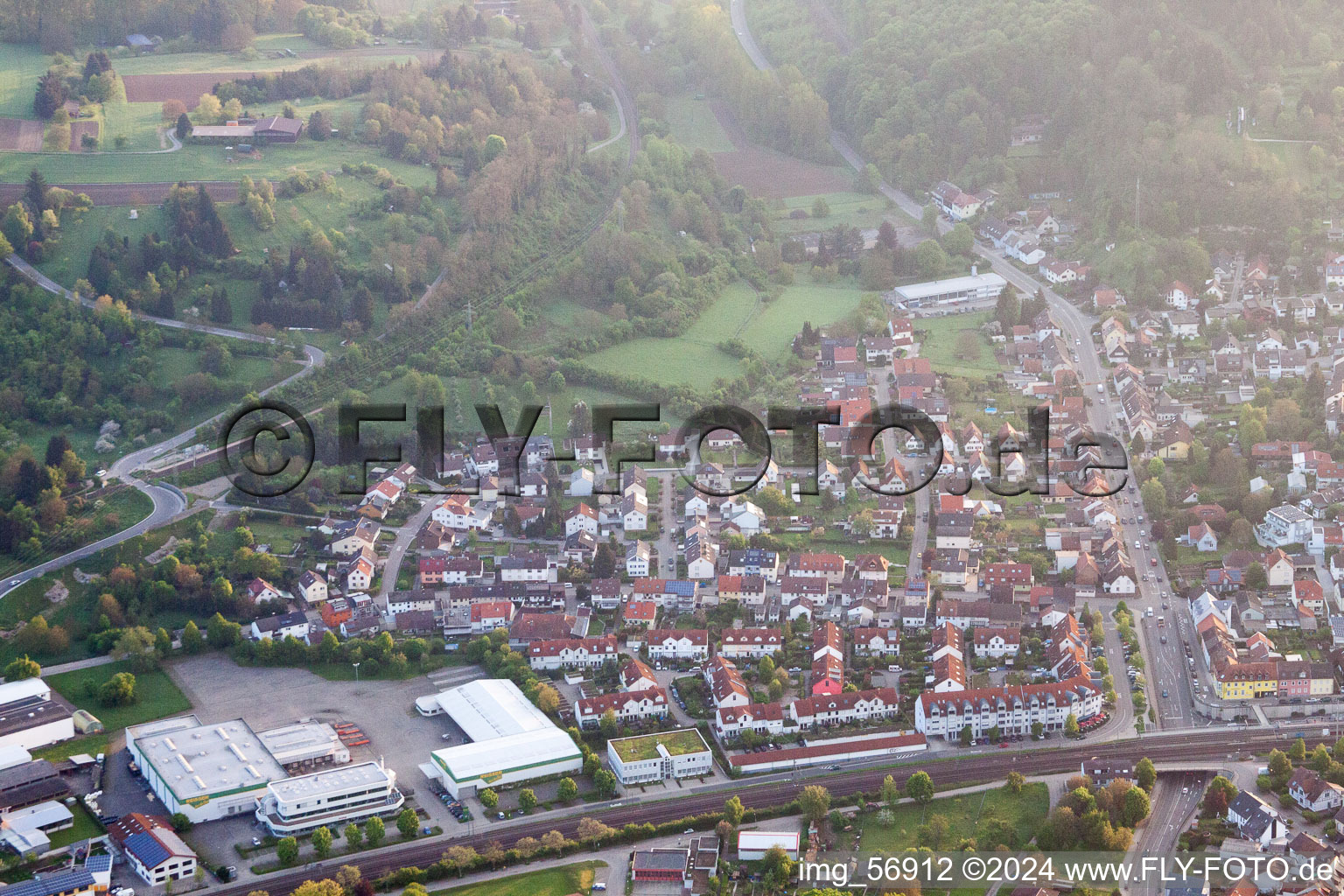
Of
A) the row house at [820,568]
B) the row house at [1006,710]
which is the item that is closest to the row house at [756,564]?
the row house at [820,568]

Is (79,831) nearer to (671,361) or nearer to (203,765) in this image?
(203,765)

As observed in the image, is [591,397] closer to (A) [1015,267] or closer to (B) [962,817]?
(A) [1015,267]

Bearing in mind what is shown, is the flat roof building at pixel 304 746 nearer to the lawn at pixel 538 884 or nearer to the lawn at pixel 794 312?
the lawn at pixel 538 884

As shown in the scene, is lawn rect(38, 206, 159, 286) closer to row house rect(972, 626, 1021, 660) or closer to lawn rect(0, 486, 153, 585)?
lawn rect(0, 486, 153, 585)

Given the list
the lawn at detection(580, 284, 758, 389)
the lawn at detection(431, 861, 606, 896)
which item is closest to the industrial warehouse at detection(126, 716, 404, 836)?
the lawn at detection(431, 861, 606, 896)

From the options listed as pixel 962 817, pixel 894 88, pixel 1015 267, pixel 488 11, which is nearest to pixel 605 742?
pixel 962 817

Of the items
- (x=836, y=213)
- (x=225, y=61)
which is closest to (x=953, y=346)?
(x=836, y=213)
